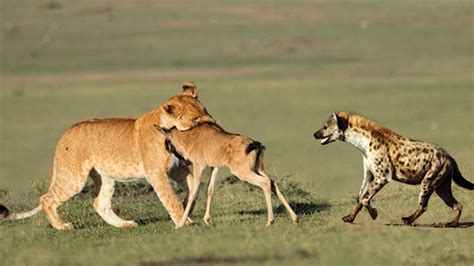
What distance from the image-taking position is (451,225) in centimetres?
1037

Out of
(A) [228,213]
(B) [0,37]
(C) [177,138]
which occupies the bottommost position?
(B) [0,37]

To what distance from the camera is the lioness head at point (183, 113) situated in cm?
1116

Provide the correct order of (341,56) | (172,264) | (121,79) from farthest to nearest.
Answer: (341,56) → (121,79) → (172,264)

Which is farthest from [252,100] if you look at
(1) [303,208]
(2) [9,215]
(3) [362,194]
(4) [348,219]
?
(4) [348,219]

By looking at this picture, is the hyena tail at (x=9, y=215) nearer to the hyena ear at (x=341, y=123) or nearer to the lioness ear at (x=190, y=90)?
the lioness ear at (x=190, y=90)

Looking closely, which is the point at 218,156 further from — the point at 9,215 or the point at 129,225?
the point at 9,215

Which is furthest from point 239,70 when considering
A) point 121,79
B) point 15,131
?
point 15,131

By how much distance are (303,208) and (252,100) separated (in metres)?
18.9

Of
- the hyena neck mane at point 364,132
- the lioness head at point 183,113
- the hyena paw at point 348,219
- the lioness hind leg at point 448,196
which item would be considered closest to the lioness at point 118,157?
the lioness head at point 183,113

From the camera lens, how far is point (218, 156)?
1073 cm

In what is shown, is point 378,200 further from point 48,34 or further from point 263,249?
point 48,34

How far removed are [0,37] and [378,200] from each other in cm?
3612

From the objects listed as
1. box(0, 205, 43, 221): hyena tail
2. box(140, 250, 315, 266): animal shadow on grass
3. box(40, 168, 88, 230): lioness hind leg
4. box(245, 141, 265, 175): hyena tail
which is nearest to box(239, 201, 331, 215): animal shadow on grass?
box(245, 141, 265, 175): hyena tail

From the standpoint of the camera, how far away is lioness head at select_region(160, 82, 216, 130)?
440 inches
